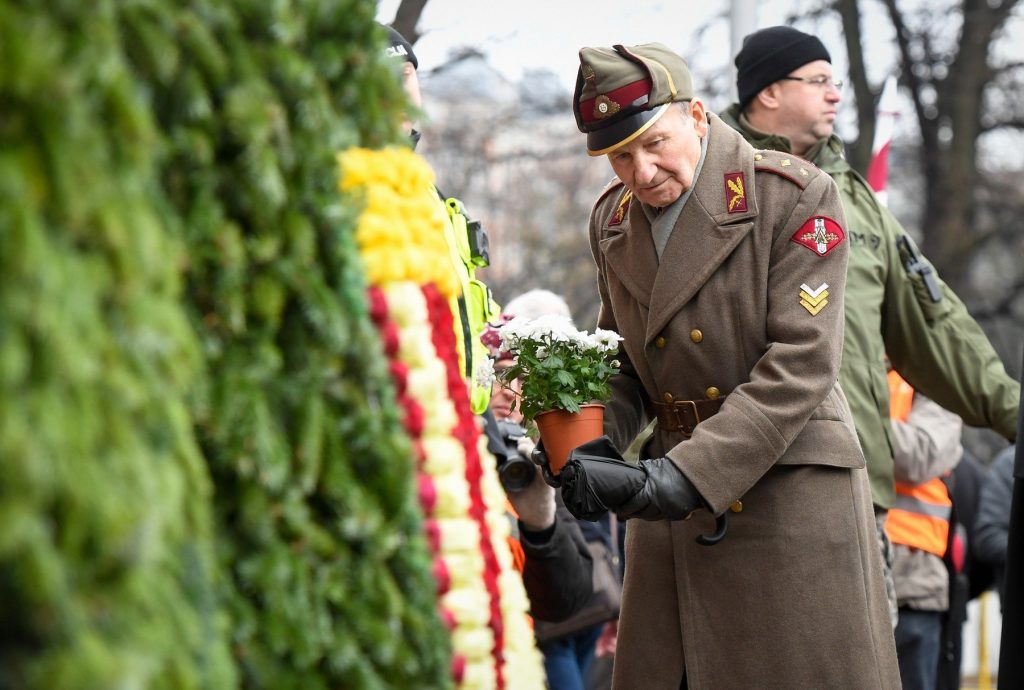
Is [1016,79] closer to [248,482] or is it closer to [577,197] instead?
[577,197]

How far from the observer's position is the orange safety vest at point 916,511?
519cm

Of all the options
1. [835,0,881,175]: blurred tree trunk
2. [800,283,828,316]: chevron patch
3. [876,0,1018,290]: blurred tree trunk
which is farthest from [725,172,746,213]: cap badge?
[876,0,1018,290]: blurred tree trunk

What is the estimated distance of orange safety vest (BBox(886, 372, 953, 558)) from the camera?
519 centimetres

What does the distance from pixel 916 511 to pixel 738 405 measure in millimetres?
2581

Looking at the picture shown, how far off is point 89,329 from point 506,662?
3.19 ft

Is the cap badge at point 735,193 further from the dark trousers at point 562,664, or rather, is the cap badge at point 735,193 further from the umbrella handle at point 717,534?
the dark trousers at point 562,664

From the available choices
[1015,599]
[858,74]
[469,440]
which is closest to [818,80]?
[1015,599]

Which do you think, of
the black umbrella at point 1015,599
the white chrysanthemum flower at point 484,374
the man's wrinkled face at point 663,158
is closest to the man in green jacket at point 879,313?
the black umbrella at point 1015,599

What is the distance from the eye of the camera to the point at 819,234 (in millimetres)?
3080

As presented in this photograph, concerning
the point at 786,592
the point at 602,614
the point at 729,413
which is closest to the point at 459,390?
the point at 729,413

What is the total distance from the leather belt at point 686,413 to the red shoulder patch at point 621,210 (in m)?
0.47

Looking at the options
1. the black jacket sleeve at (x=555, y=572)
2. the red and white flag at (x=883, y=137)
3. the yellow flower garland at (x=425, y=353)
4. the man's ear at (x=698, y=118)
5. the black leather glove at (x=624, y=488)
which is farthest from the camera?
the red and white flag at (x=883, y=137)

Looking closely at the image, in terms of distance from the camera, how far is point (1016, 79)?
463 inches

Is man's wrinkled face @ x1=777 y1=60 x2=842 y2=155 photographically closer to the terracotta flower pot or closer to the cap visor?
the cap visor
